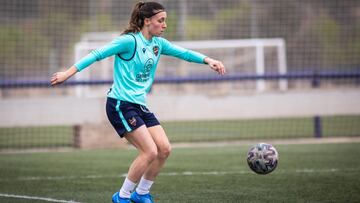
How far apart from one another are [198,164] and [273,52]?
893 centimetres

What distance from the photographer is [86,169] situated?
30.9 feet

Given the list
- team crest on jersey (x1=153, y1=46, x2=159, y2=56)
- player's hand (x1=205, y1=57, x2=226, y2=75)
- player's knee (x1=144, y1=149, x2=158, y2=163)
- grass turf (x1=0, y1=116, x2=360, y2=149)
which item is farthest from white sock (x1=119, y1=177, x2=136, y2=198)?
grass turf (x1=0, y1=116, x2=360, y2=149)

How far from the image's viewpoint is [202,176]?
8.51 metres

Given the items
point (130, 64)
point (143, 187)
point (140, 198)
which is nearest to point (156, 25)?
point (130, 64)

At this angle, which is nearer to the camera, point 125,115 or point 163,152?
point 125,115

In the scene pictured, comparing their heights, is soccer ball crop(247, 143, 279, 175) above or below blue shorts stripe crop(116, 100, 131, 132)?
below

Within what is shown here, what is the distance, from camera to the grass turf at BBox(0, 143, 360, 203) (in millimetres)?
7012

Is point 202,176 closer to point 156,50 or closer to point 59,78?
point 156,50

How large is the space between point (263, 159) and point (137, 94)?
1.48 m

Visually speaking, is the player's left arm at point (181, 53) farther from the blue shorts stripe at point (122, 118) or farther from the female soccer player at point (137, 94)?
the blue shorts stripe at point (122, 118)

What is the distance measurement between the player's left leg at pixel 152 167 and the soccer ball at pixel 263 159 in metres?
1.00

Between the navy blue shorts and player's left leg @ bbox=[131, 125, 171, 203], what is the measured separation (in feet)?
0.56

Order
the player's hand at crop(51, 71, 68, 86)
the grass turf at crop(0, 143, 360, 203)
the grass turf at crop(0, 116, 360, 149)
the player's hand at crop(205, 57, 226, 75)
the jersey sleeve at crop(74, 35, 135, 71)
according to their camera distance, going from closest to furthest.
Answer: the player's hand at crop(51, 71, 68, 86) < the jersey sleeve at crop(74, 35, 135, 71) < the player's hand at crop(205, 57, 226, 75) < the grass turf at crop(0, 143, 360, 203) < the grass turf at crop(0, 116, 360, 149)

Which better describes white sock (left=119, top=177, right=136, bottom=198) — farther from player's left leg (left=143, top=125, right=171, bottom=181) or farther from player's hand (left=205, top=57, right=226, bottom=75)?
player's hand (left=205, top=57, right=226, bottom=75)
